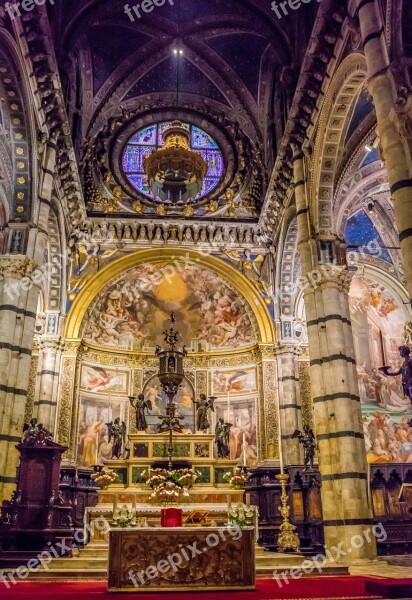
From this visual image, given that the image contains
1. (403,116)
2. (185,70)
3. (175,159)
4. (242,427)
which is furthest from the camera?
(185,70)

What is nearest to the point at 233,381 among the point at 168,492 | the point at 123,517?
the point at 168,492

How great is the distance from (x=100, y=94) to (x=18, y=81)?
344 inches

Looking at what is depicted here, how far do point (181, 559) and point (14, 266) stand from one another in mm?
8140

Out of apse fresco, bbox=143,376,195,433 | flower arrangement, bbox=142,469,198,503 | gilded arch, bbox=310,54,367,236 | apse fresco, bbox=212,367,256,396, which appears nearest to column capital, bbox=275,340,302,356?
apse fresco, bbox=212,367,256,396

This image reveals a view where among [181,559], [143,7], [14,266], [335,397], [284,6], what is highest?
[143,7]

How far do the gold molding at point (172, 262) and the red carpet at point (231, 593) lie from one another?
38.6ft

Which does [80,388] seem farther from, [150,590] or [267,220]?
[150,590]

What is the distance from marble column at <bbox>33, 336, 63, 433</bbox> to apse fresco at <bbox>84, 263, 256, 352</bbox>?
221cm

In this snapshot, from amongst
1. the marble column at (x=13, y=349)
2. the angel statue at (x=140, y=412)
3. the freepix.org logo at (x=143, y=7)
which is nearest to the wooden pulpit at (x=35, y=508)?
the marble column at (x=13, y=349)

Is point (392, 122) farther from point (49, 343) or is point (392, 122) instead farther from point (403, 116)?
point (49, 343)

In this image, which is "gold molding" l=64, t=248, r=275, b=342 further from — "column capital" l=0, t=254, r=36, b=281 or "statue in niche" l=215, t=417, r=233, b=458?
"column capital" l=0, t=254, r=36, b=281

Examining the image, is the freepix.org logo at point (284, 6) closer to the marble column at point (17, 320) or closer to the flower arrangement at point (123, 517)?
the marble column at point (17, 320)

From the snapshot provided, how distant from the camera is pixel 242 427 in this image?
1919 centimetres

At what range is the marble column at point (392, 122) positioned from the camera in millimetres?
8062
